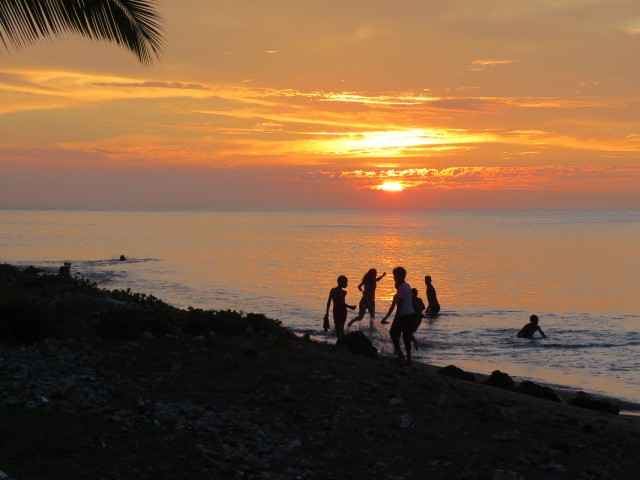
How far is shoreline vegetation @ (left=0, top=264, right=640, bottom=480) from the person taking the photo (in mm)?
9008

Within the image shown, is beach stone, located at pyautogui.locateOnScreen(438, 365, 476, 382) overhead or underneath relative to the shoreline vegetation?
underneath

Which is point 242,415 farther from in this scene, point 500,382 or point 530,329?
point 530,329

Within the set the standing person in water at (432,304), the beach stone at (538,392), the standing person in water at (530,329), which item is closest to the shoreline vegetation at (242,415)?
the beach stone at (538,392)

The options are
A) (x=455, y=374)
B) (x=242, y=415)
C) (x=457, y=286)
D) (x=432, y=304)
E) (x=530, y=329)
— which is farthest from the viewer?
(x=457, y=286)

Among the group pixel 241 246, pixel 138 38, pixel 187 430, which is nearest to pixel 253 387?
pixel 187 430

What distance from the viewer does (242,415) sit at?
1059 centimetres

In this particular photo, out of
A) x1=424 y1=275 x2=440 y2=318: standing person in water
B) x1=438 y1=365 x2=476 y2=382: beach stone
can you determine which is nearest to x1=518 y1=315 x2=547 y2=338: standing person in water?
x1=424 y1=275 x2=440 y2=318: standing person in water

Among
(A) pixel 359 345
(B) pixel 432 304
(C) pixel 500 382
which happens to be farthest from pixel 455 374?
(B) pixel 432 304

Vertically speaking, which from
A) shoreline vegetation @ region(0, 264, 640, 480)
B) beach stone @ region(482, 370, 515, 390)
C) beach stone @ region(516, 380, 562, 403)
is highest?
shoreline vegetation @ region(0, 264, 640, 480)

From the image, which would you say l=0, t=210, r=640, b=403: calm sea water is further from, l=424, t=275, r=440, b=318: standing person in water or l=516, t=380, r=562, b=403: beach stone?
l=516, t=380, r=562, b=403: beach stone

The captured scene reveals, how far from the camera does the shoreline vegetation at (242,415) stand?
901cm

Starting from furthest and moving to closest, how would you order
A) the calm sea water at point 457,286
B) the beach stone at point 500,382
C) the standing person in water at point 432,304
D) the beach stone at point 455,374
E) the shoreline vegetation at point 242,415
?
the standing person in water at point 432,304, the calm sea water at point 457,286, the beach stone at point 455,374, the beach stone at point 500,382, the shoreline vegetation at point 242,415

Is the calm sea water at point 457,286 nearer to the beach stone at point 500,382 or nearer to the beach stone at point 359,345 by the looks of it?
the beach stone at point 500,382

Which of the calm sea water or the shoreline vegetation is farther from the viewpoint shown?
the calm sea water
